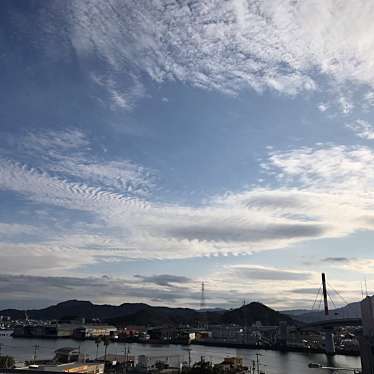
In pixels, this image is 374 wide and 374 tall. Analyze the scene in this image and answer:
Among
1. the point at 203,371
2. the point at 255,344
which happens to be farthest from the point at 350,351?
the point at 203,371

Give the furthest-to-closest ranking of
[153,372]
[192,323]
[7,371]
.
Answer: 1. [192,323]
2. [153,372]
3. [7,371]

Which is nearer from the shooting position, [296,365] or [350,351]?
[296,365]

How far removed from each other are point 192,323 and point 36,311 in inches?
1970

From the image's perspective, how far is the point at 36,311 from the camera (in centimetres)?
9625

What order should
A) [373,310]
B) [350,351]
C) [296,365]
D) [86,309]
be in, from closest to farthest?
[373,310] < [296,365] < [350,351] < [86,309]

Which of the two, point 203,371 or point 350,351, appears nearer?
point 203,371

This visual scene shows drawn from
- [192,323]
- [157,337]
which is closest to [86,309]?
[192,323]

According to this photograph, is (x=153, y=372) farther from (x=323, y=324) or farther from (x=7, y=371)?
(x=323, y=324)

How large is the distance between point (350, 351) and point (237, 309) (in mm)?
39799

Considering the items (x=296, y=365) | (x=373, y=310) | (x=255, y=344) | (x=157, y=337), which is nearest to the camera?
(x=373, y=310)

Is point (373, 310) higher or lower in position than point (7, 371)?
higher

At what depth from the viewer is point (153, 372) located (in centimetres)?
1312

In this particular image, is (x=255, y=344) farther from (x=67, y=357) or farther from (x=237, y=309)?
(x=237, y=309)

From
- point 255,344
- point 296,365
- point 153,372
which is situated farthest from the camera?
point 255,344
